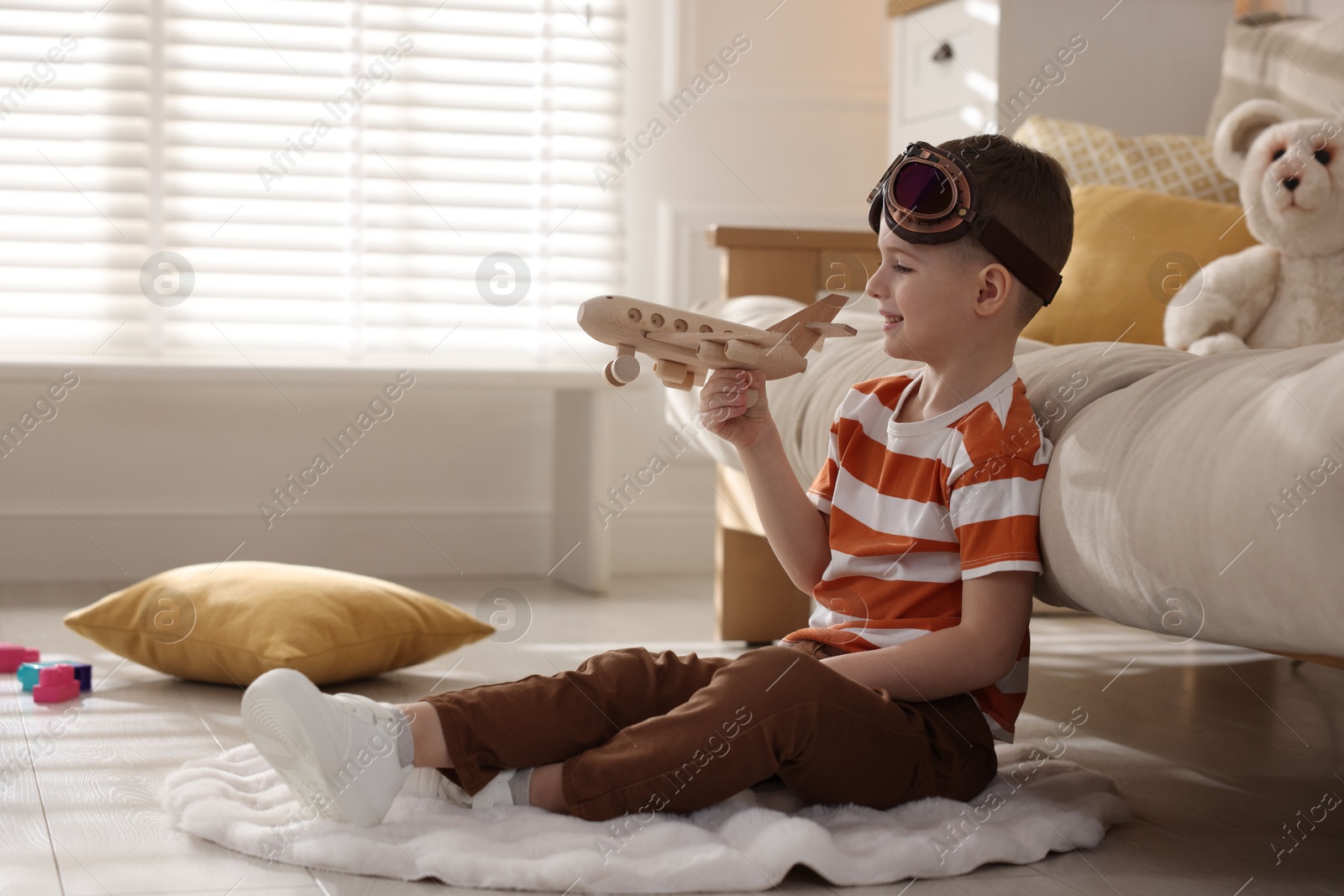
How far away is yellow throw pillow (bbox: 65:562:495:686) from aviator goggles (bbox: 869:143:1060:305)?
2.66 ft

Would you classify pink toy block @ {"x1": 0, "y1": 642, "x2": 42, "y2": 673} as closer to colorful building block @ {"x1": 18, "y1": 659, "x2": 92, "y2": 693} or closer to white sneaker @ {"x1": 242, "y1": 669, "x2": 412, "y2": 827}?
colorful building block @ {"x1": 18, "y1": 659, "x2": 92, "y2": 693}

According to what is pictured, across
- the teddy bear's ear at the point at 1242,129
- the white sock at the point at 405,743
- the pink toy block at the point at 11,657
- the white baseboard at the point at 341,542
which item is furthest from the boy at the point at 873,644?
the white baseboard at the point at 341,542

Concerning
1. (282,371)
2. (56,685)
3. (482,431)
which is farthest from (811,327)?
(482,431)

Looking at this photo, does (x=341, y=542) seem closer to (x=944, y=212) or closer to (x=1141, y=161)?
(x=1141, y=161)

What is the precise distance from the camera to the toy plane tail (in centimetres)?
111

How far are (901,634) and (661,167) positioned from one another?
1832 millimetres

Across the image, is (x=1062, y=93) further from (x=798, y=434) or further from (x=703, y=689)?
(x=703, y=689)

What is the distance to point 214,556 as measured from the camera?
8.16 feet

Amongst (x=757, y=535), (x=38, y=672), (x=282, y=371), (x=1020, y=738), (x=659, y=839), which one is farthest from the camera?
(x=282, y=371)

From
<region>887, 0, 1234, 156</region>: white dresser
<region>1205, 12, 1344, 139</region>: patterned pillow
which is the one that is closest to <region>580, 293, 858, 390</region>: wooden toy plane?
<region>1205, 12, 1344, 139</region>: patterned pillow

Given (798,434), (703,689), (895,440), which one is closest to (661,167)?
(798,434)

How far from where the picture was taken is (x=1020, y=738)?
138 cm

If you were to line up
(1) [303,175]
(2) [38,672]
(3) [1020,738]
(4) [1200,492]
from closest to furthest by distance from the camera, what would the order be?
(4) [1200,492] < (3) [1020,738] < (2) [38,672] < (1) [303,175]

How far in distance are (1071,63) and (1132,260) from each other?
79 centimetres
